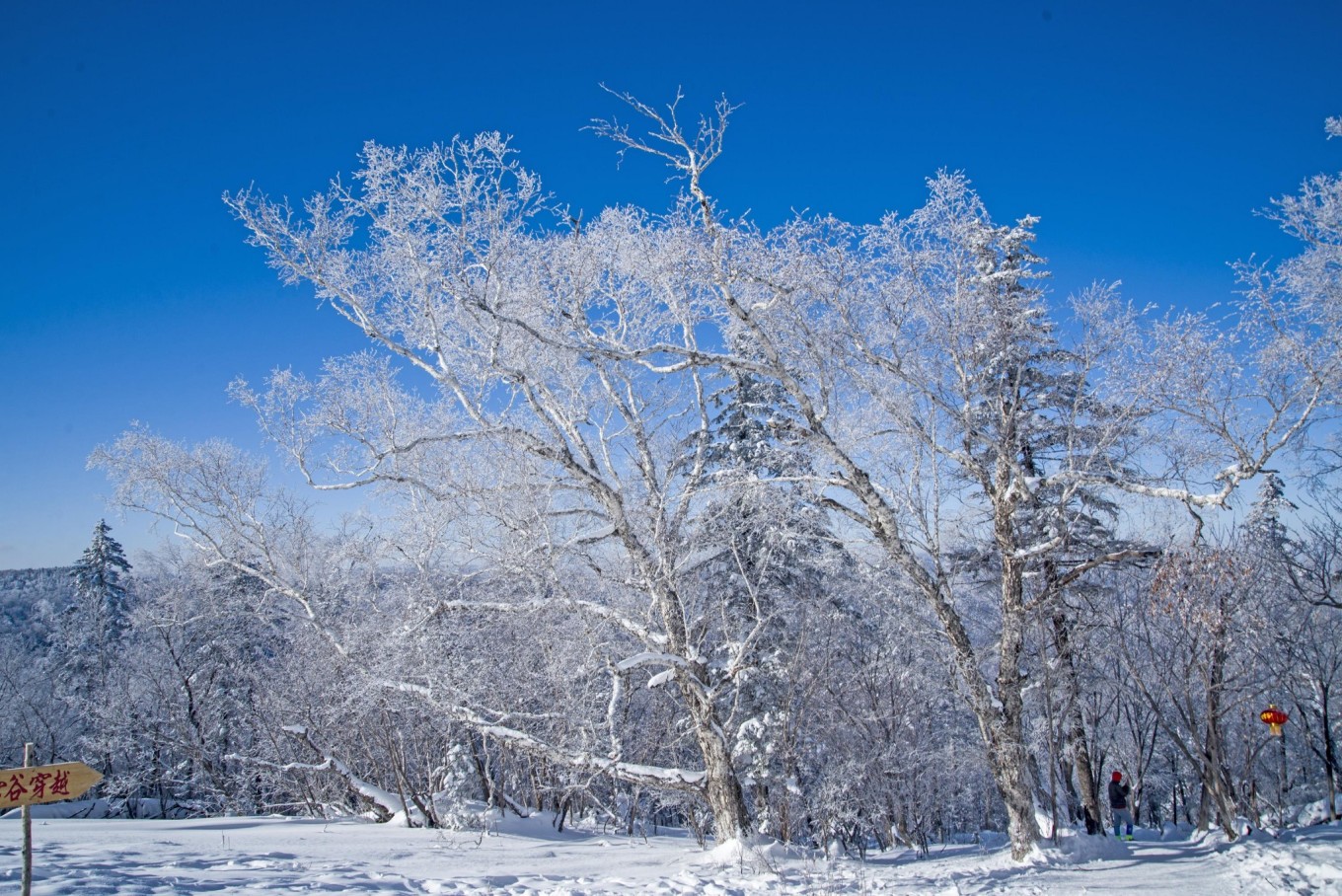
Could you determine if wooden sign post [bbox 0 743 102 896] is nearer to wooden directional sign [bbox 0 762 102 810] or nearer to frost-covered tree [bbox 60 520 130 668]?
wooden directional sign [bbox 0 762 102 810]

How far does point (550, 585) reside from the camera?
10.6m

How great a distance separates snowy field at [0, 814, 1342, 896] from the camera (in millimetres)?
6262

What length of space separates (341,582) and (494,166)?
7.75 m

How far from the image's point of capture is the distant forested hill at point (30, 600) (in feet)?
184

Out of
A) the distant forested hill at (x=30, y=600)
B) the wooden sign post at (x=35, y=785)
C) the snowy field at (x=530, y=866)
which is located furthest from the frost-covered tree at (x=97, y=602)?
the wooden sign post at (x=35, y=785)

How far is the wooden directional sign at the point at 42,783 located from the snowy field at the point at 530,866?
124 cm

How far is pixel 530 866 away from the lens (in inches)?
317

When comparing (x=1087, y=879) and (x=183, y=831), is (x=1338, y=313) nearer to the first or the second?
(x=1087, y=879)

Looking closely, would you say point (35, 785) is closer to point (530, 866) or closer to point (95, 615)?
point (530, 866)

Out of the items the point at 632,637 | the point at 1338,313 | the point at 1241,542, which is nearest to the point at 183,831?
the point at 632,637

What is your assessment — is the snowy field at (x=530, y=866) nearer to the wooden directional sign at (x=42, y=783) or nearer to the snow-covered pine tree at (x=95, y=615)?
the wooden directional sign at (x=42, y=783)

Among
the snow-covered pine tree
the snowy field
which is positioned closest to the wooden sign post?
the snowy field

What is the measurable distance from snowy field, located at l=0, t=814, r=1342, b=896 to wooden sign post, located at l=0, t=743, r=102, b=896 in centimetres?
120

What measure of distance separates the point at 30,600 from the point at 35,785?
94388mm
